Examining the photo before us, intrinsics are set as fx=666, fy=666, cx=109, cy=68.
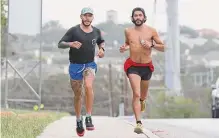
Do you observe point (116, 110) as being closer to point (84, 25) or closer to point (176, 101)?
point (176, 101)

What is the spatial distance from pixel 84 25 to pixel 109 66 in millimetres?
40199

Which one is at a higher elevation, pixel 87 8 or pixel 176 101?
pixel 87 8

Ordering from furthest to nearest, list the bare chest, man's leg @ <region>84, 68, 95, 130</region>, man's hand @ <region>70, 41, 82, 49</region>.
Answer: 1. the bare chest
2. man's leg @ <region>84, 68, 95, 130</region>
3. man's hand @ <region>70, 41, 82, 49</region>

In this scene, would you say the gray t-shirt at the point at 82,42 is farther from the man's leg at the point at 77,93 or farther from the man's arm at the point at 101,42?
the man's leg at the point at 77,93

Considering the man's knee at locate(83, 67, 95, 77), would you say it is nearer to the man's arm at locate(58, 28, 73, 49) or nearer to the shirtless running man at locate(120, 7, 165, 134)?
the man's arm at locate(58, 28, 73, 49)

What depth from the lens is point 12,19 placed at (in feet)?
65.2

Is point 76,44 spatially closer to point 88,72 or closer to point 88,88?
point 88,72

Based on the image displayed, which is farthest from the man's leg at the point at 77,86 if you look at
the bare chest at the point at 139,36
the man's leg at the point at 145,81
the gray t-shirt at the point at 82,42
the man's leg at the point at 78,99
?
the man's leg at the point at 145,81

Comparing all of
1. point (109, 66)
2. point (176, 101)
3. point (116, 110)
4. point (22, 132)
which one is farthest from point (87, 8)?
point (116, 110)

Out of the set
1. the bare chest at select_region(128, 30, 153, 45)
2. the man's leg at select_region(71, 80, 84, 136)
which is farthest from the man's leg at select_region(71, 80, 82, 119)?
the bare chest at select_region(128, 30, 153, 45)

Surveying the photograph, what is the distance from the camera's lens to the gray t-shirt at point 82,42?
28.8 ft

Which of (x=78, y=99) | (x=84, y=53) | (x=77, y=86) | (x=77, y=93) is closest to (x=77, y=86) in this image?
(x=77, y=86)

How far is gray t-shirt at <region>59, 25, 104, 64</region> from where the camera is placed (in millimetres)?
8781

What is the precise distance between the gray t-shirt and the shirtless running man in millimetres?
646
